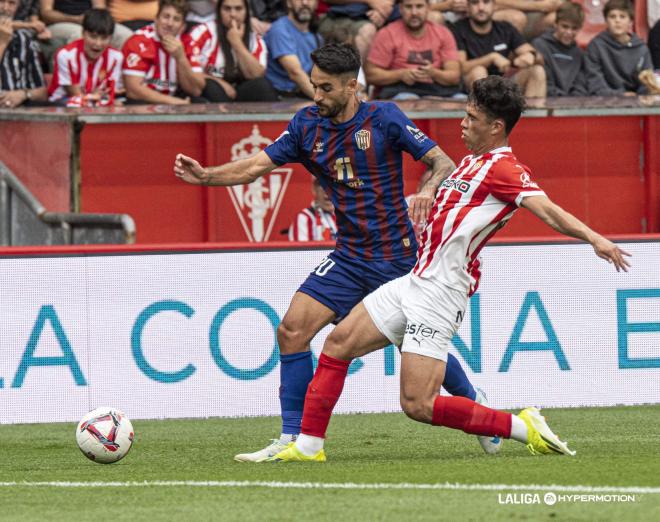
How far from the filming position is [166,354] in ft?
33.8

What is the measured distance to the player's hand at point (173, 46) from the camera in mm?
13242

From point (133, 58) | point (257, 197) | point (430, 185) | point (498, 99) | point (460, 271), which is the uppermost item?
point (133, 58)

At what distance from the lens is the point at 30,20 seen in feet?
45.6

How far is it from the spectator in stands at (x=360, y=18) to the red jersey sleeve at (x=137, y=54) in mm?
1800

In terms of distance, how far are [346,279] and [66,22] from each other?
7469 millimetres

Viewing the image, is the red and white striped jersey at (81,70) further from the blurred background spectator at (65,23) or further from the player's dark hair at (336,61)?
the player's dark hair at (336,61)

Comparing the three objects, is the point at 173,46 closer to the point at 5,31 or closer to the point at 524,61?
the point at 5,31

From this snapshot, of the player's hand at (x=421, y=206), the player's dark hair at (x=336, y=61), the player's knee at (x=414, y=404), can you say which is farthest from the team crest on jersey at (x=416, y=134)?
the player's knee at (x=414, y=404)

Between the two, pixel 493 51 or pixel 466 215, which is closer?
pixel 466 215

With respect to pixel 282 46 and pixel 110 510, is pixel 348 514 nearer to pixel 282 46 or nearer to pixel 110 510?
pixel 110 510

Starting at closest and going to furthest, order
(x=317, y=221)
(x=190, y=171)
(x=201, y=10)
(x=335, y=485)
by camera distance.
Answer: (x=335, y=485) → (x=190, y=171) → (x=317, y=221) → (x=201, y=10)

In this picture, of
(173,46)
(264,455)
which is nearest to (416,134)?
(264,455)

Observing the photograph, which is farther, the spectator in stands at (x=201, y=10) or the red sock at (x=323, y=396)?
the spectator in stands at (x=201, y=10)

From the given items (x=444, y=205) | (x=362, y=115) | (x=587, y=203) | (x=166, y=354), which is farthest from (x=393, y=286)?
(x=587, y=203)
